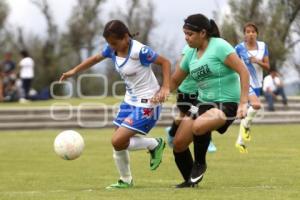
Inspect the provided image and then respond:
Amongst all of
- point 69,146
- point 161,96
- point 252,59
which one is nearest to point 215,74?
point 161,96

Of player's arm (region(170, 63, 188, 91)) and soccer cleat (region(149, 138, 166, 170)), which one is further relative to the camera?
soccer cleat (region(149, 138, 166, 170))

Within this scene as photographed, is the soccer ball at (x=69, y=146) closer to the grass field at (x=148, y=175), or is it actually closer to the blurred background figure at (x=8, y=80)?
the grass field at (x=148, y=175)

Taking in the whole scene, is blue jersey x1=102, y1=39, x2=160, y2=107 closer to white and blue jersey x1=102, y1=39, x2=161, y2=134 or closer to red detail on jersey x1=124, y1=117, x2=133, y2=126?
white and blue jersey x1=102, y1=39, x2=161, y2=134

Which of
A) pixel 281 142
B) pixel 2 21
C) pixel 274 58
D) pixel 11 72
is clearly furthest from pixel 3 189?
pixel 2 21

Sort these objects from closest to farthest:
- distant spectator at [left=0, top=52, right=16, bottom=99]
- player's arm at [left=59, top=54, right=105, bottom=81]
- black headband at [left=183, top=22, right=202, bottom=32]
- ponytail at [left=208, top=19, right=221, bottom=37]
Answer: black headband at [left=183, top=22, right=202, bottom=32] < ponytail at [left=208, top=19, right=221, bottom=37] < player's arm at [left=59, top=54, right=105, bottom=81] < distant spectator at [left=0, top=52, right=16, bottom=99]

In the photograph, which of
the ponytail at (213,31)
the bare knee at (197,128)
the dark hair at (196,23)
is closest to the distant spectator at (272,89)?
the ponytail at (213,31)

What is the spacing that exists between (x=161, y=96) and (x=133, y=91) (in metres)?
0.40

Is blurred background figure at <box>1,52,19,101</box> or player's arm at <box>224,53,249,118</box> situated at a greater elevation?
player's arm at <box>224,53,249,118</box>

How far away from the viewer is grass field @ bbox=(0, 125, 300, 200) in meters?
9.09

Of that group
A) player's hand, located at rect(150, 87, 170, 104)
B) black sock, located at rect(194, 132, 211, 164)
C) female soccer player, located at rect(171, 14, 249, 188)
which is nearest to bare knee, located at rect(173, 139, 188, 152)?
female soccer player, located at rect(171, 14, 249, 188)

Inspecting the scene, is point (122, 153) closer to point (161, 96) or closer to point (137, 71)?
point (161, 96)

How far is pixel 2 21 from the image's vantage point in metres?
44.6

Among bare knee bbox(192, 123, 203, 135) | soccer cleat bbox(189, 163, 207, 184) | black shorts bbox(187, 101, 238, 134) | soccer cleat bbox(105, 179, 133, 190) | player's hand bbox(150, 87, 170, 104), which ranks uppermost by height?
player's hand bbox(150, 87, 170, 104)

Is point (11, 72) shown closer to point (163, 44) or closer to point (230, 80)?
point (163, 44)
